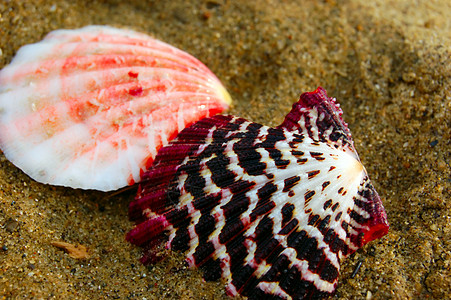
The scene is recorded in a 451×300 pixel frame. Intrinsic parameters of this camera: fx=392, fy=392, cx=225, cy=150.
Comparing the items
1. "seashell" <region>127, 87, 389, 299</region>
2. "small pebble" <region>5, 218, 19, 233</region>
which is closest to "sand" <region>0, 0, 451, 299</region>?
"small pebble" <region>5, 218, 19, 233</region>

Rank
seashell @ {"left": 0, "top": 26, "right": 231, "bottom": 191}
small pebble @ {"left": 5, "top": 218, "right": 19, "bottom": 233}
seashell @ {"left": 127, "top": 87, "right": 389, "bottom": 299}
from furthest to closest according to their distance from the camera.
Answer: seashell @ {"left": 0, "top": 26, "right": 231, "bottom": 191} < small pebble @ {"left": 5, "top": 218, "right": 19, "bottom": 233} < seashell @ {"left": 127, "top": 87, "right": 389, "bottom": 299}

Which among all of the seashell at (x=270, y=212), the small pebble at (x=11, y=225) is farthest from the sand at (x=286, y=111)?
the seashell at (x=270, y=212)

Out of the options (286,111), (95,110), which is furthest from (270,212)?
(95,110)

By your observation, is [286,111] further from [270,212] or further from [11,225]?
[11,225]

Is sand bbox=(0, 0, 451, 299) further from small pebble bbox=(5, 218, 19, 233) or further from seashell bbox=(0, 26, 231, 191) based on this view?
seashell bbox=(0, 26, 231, 191)

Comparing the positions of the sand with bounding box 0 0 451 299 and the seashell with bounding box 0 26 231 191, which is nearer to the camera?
the sand with bounding box 0 0 451 299
